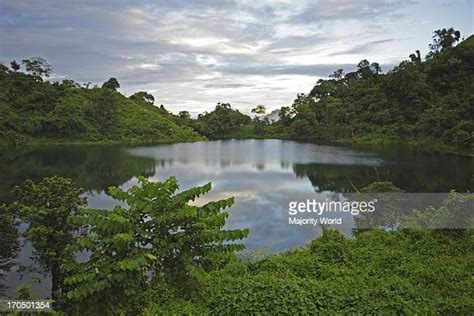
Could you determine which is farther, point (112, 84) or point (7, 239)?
Answer: point (112, 84)

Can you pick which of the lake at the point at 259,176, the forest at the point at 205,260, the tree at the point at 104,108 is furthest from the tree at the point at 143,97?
the forest at the point at 205,260

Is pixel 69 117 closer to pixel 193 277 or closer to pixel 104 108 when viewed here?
pixel 104 108

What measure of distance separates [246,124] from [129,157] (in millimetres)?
55817

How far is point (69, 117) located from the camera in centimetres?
5906

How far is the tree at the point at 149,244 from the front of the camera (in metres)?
6.19

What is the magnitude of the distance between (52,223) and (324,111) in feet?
230

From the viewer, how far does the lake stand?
52.2 feet

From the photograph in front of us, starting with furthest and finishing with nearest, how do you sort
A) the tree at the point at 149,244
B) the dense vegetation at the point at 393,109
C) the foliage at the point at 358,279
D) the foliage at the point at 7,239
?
the dense vegetation at the point at 393,109 < the foliage at the point at 7,239 < the foliage at the point at 358,279 < the tree at the point at 149,244

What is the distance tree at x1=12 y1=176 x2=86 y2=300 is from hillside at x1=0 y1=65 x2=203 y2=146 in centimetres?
4503


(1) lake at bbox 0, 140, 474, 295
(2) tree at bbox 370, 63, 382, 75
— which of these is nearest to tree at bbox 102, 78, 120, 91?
(1) lake at bbox 0, 140, 474, 295

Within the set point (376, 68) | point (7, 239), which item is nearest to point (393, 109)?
point (376, 68)

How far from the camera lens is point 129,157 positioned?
4022cm

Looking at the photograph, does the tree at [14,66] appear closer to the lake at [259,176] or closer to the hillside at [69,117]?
the hillside at [69,117]

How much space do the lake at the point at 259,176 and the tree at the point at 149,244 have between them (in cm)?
529
